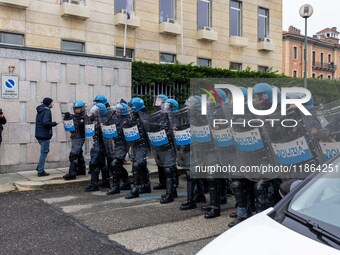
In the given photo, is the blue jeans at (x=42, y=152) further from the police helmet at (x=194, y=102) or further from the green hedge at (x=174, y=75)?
the police helmet at (x=194, y=102)

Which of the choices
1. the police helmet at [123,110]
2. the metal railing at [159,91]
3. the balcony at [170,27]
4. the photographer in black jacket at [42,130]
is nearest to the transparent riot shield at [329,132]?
the police helmet at [123,110]

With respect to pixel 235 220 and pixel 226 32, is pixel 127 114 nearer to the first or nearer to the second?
pixel 235 220

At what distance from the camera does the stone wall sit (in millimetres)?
10008

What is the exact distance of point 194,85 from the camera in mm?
13953

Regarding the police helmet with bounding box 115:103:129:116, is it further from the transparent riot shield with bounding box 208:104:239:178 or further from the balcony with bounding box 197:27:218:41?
the balcony with bounding box 197:27:218:41

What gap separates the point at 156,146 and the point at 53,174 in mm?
3815

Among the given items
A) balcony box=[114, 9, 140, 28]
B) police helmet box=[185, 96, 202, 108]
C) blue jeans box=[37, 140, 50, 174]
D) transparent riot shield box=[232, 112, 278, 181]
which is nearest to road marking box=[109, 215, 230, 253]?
transparent riot shield box=[232, 112, 278, 181]

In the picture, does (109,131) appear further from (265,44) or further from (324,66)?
(324,66)

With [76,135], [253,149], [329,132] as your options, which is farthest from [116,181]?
[329,132]

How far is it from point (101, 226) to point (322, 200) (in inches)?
146

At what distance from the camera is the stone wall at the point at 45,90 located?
10008 mm

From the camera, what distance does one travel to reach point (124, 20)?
53.3ft

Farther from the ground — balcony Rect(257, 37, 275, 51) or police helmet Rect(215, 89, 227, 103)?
balcony Rect(257, 37, 275, 51)

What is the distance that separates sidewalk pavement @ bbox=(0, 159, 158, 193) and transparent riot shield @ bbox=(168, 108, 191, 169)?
3160mm
